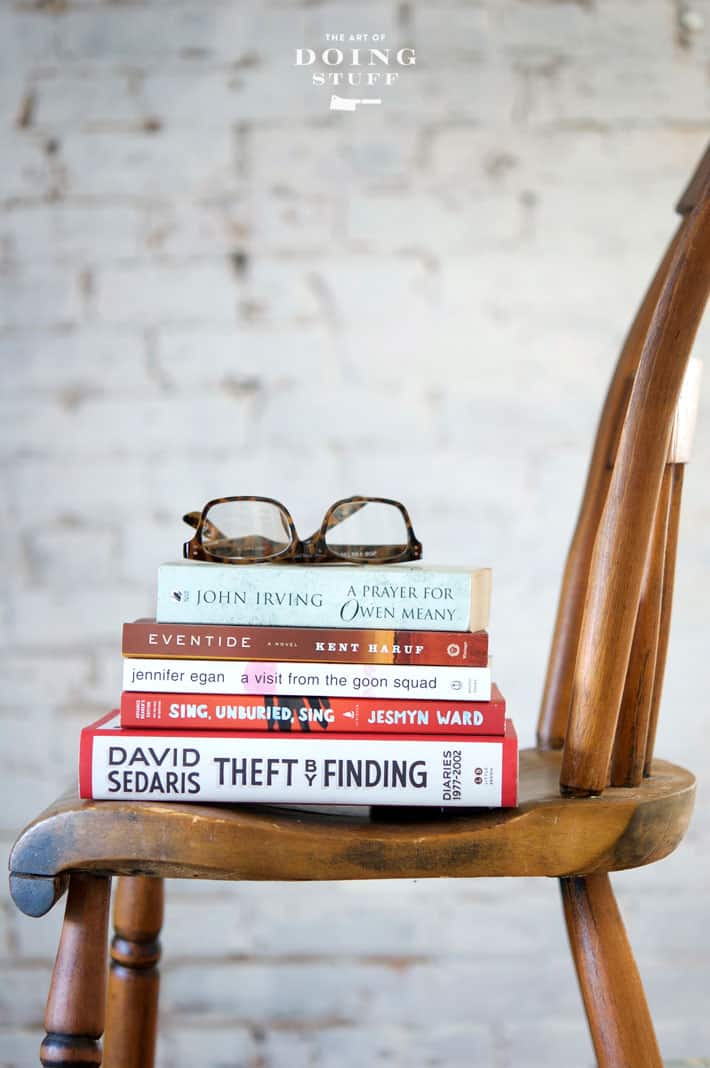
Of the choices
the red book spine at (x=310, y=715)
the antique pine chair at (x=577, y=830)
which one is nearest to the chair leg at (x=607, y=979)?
the antique pine chair at (x=577, y=830)

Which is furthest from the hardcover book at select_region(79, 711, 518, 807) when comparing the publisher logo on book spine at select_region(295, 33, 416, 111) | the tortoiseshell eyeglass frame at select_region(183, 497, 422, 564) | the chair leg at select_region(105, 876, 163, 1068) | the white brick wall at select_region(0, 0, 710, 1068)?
the publisher logo on book spine at select_region(295, 33, 416, 111)

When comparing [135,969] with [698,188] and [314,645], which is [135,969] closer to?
[314,645]

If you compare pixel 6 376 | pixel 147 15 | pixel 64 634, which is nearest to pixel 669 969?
pixel 64 634

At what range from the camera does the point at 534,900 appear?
51.6 inches

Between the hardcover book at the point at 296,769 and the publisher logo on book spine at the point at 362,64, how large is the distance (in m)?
0.97

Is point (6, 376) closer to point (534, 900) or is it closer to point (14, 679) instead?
point (14, 679)

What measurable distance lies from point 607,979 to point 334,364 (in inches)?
34.1

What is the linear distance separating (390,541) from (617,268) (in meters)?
0.49

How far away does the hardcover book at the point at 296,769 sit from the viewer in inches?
24.7

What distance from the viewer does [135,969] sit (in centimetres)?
87

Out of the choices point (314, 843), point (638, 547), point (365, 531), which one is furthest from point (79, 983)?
point (365, 531)

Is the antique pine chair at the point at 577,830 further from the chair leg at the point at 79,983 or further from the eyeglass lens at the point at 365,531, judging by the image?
the eyeglass lens at the point at 365,531

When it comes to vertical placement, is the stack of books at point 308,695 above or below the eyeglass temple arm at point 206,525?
below

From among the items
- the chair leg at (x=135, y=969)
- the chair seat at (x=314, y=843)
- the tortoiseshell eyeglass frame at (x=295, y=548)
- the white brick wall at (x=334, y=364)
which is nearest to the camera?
the chair seat at (x=314, y=843)
